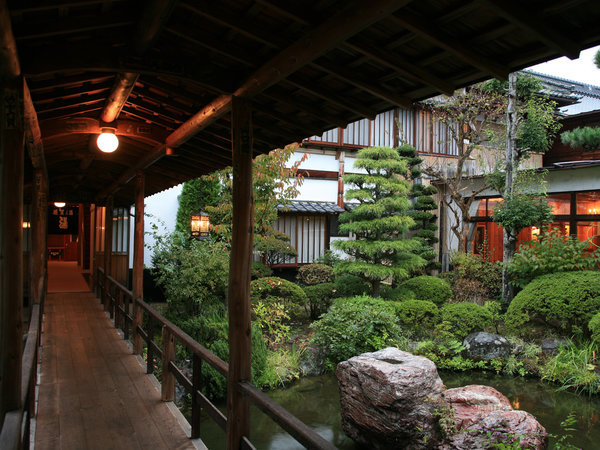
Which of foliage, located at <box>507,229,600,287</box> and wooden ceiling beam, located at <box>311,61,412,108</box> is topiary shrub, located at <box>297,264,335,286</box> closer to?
foliage, located at <box>507,229,600,287</box>

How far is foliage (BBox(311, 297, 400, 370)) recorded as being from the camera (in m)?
8.50

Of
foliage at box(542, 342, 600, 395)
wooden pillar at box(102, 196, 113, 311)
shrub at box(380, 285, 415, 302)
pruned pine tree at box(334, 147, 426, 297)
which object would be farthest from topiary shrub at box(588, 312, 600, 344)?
wooden pillar at box(102, 196, 113, 311)

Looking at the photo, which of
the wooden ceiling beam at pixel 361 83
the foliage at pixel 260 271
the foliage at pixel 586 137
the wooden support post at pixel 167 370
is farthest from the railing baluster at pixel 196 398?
the foliage at pixel 586 137

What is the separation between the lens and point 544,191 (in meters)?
11.9

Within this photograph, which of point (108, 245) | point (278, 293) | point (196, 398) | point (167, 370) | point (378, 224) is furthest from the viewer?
point (378, 224)

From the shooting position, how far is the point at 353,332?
8578mm

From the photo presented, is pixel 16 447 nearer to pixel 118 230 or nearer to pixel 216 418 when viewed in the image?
pixel 216 418

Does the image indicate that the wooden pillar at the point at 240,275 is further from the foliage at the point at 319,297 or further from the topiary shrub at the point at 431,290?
the topiary shrub at the point at 431,290

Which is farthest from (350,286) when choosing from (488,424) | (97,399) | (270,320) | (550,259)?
(97,399)

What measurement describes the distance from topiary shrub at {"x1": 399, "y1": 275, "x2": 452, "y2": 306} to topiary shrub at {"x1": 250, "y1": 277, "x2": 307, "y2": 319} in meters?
2.76

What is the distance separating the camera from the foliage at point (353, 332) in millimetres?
8500

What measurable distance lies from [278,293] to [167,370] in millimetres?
5848

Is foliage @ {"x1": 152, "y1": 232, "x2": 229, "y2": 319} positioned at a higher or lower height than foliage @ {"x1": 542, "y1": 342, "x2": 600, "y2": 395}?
higher

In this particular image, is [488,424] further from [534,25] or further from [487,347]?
[534,25]
